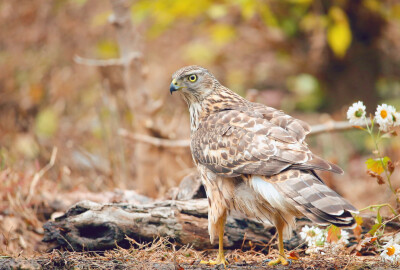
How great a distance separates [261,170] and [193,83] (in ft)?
4.93

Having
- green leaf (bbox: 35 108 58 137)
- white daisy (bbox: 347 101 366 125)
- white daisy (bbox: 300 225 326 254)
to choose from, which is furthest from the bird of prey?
green leaf (bbox: 35 108 58 137)

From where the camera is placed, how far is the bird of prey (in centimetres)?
355

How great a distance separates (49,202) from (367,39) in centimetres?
837

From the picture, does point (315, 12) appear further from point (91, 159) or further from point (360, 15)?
point (91, 159)

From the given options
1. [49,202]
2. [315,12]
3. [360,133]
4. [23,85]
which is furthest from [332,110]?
[49,202]

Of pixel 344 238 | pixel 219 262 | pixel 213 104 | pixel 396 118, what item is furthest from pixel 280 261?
pixel 213 104

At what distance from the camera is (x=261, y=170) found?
3.88 meters

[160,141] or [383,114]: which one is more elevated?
[383,114]

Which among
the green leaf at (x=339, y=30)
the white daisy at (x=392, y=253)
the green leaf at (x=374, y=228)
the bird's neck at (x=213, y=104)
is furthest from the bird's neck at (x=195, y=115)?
the green leaf at (x=339, y=30)

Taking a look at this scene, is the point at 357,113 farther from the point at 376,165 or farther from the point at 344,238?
the point at 344,238

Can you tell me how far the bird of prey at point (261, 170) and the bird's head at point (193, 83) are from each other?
256 millimetres

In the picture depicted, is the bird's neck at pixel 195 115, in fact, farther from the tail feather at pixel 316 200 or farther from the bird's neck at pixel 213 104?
the tail feather at pixel 316 200

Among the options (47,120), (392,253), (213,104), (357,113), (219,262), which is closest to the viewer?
(392,253)

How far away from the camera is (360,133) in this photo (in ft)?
38.3
